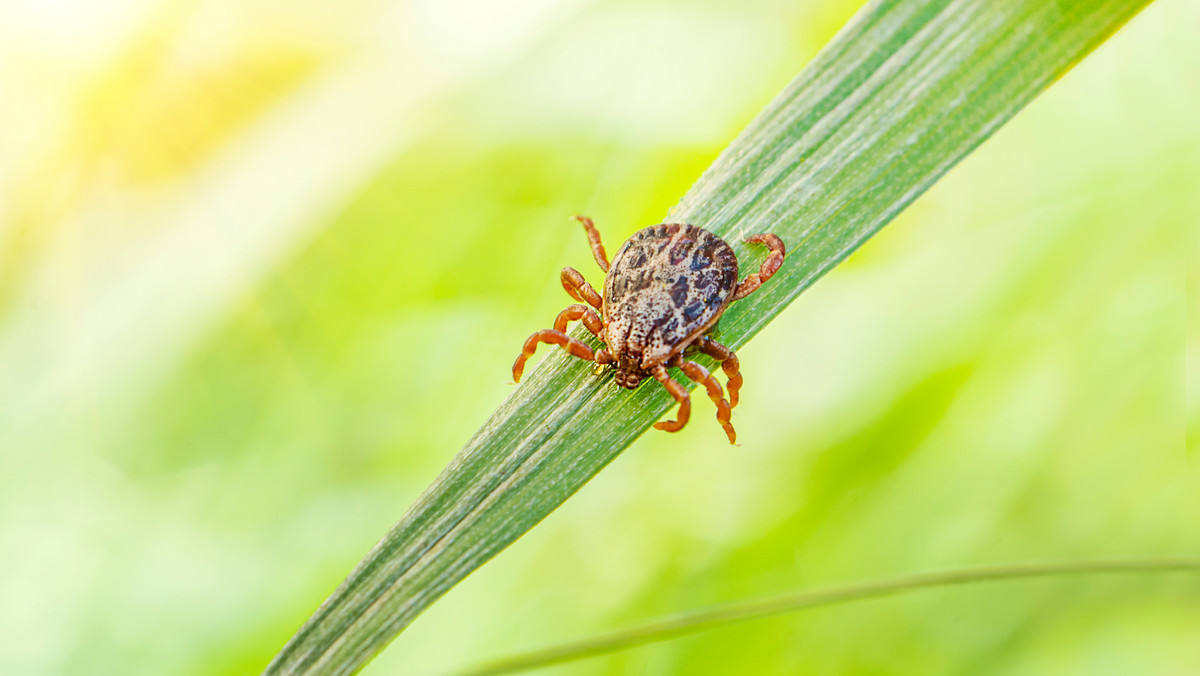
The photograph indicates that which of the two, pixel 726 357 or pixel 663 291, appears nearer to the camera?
pixel 726 357

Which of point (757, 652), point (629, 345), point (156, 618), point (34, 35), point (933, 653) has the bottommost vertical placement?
point (933, 653)

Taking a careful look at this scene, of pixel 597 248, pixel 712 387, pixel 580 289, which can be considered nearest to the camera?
pixel 712 387

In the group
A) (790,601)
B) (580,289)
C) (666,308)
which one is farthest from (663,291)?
(790,601)

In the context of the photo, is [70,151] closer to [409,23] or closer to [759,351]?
[409,23]

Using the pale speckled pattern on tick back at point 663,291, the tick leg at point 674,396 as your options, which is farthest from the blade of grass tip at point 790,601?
the pale speckled pattern on tick back at point 663,291

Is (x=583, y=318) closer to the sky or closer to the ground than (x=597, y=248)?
closer to the ground

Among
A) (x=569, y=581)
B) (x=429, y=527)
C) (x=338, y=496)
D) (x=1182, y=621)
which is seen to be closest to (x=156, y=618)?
(x=338, y=496)

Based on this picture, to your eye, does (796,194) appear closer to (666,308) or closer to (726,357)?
(726,357)
